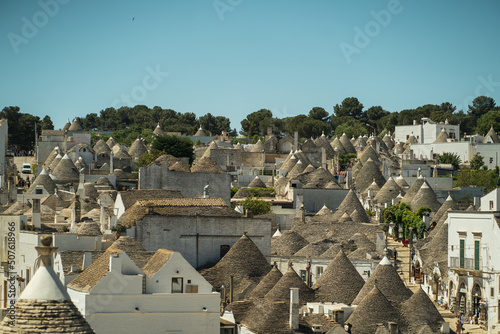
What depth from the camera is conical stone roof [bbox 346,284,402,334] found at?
36.4 metres

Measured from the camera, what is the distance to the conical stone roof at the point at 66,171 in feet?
262

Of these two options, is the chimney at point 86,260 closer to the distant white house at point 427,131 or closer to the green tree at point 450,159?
the green tree at point 450,159

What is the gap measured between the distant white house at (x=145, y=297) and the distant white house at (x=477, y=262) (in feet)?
41.6

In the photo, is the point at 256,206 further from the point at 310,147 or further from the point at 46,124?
the point at 46,124

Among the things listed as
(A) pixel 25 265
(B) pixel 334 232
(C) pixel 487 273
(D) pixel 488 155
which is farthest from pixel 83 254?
(D) pixel 488 155

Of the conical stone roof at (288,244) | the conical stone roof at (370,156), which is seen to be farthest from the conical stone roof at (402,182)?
the conical stone roof at (288,244)

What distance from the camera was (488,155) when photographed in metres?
97.2

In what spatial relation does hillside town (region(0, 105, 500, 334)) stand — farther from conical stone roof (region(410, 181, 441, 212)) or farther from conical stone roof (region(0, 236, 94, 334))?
conical stone roof (region(410, 181, 441, 212))

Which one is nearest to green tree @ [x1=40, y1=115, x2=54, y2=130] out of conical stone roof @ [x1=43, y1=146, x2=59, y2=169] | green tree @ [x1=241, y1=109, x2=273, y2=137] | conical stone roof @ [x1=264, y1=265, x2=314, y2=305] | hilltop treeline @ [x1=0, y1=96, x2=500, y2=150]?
hilltop treeline @ [x1=0, y1=96, x2=500, y2=150]


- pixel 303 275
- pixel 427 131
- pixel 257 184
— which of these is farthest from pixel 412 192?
pixel 427 131

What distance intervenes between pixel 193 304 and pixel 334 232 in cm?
2437

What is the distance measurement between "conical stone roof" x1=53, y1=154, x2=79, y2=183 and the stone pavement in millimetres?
29125

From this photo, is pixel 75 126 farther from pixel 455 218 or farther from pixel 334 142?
pixel 455 218

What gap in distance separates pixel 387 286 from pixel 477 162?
55.3 metres
